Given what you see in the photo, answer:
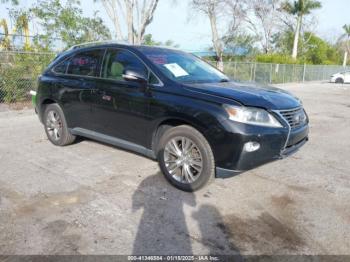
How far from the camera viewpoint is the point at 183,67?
4.28 m

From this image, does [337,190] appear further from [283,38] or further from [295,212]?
[283,38]

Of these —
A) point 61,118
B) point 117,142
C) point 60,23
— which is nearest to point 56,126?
point 61,118

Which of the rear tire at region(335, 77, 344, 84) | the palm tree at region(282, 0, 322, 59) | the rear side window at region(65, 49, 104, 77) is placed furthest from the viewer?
the palm tree at region(282, 0, 322, 59)

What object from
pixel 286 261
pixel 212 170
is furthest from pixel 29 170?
pixel 286 261

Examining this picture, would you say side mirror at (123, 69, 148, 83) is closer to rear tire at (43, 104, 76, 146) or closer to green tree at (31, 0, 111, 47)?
rear tire at (43, 104, 76, 146)

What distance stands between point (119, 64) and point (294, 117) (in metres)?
2.45

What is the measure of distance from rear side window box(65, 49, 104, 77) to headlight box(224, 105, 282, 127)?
2239mm

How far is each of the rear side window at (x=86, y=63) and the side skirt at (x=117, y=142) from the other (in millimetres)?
902

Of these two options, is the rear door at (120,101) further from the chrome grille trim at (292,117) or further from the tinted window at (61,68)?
the chrome grille trim at (292,117)

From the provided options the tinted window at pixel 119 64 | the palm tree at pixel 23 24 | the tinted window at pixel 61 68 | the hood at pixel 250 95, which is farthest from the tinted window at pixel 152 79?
the palm tree at pixel 23 24

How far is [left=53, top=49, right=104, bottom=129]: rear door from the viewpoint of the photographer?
4566mm

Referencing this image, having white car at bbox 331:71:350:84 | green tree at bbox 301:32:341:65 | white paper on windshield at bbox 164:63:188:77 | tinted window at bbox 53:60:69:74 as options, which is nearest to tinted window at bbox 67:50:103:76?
tinted window at bbox 53:60:69:74

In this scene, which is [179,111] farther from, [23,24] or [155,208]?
[23,24]

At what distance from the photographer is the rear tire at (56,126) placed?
16.9ft
